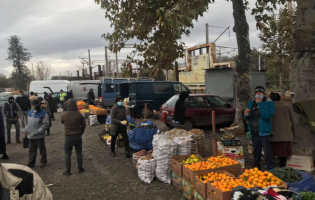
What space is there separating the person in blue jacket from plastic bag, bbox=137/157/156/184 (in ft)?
7.60

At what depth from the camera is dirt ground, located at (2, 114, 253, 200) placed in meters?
4.85

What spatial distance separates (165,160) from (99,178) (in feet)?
5.78

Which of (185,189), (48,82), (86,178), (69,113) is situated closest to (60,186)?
(86,178)

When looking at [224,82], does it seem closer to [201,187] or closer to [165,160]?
[165,160]

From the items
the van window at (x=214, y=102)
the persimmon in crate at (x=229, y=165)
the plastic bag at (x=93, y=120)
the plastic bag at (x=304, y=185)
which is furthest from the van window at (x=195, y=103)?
the plastic bag at (x=304, y=185)

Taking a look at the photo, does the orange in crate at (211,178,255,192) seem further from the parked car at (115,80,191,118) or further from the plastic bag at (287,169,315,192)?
the parked car at (115,80,191,118)

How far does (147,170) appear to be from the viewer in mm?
5312

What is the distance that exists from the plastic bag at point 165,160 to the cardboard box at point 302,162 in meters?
2.69

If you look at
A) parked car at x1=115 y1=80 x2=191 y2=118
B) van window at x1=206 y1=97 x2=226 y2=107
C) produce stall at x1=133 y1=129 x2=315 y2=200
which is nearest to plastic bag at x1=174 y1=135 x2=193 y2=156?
produce stall at x1=133 y1=129 x2=315 y2=200

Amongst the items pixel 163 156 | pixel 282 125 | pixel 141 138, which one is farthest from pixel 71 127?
pixel 282 125

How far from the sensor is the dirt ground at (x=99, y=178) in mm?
4852

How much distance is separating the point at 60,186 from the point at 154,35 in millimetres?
4551

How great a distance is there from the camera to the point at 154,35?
21.9ft

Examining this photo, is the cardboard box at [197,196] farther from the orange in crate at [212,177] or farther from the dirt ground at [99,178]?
the dirt ground at [99,178]
